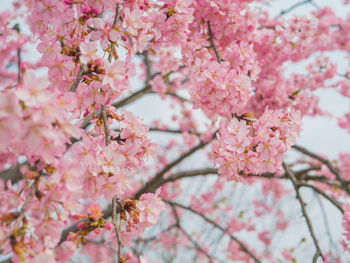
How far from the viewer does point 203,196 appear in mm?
6324

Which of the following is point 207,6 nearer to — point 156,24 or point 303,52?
point 156,24

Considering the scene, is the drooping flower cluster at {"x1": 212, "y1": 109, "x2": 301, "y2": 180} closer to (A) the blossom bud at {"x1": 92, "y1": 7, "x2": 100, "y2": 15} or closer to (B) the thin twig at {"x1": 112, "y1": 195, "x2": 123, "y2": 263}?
(B) the thin twig at {"x1": 112, "y1": 195, "x2": 123, "y2": 263}

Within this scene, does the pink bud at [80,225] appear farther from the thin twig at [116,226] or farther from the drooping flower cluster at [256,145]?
the drooping flower cluster at [256,145]

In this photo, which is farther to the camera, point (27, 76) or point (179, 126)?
point (179, 126)

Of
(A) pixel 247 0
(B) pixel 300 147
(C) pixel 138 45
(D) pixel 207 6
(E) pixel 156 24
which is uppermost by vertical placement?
(A) pixel 247 0

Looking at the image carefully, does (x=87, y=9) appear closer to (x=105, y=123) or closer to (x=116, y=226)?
(x=105, y=123)

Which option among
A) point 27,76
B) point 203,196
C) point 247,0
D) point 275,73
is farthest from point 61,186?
point 203,196

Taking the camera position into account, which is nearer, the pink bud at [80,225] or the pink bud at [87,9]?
the pink bud at [80,225]

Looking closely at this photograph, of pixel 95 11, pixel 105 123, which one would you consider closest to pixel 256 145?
pixel 105 123

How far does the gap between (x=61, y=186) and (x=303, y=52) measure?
119 inches

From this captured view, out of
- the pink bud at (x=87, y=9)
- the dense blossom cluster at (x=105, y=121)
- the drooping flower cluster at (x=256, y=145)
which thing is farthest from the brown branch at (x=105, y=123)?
the drooping flower cluster at (x=256, y=145)

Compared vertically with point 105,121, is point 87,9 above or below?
above

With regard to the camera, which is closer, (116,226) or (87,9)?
(116,226)

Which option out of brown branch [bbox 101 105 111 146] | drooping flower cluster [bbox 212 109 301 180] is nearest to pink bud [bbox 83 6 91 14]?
brown branch [bbox 101 105 111 146]
